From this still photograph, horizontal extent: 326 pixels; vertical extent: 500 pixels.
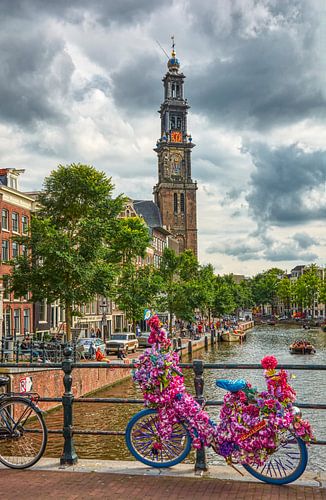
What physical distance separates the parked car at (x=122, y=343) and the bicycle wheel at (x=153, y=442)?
33.8 metres

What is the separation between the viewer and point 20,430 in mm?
7605

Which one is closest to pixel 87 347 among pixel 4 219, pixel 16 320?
A: pixel 16 320

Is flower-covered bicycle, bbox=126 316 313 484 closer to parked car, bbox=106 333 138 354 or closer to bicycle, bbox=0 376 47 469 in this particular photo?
bicycle, bbox=0 376 47 469

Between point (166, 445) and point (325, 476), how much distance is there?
5.94ft

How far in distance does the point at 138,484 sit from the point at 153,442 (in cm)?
67

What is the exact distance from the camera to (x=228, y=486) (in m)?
6.34

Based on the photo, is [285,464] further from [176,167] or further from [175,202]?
[176,167]

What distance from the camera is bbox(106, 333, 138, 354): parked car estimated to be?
40.9m

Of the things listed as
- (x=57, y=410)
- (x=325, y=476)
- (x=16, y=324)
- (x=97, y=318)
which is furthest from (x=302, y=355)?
(x=325, y=476)

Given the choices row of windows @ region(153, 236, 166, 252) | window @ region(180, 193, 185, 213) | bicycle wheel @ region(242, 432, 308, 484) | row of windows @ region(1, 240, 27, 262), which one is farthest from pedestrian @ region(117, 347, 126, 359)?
window @ region(180, 193, 185, 213)

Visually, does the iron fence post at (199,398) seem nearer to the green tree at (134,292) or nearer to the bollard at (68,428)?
the bollard at (68,428)

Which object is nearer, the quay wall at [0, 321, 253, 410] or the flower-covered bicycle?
the flower-covered bicycle

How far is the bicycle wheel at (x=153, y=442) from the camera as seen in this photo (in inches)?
275

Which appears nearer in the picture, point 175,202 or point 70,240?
point 70,240
